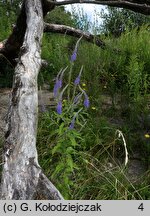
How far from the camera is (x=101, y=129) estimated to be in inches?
169

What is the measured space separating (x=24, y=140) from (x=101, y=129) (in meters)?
1.67

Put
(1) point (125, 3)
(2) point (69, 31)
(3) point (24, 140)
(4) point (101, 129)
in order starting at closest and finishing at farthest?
1. (3) point (24, 140)
2. (4) point (101, 129)
3. (1) point (125, 3)
4. (2) point (69, 31)

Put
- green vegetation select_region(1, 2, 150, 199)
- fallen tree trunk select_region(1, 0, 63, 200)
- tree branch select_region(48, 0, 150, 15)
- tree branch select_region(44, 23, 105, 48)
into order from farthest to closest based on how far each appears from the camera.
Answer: tree branch select_region(44, 23, 105, 48), tree branch select_region(48, 0, 150, 15), green vegetation select_region(1, 2, 150, 199), fallen tree trunk select_region(1, 0, 63, 200)

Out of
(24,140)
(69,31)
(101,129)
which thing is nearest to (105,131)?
(101,129)

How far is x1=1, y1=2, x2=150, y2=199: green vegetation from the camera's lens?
3207 millimetres

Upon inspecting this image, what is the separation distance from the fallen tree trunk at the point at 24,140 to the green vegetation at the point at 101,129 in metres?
0.29

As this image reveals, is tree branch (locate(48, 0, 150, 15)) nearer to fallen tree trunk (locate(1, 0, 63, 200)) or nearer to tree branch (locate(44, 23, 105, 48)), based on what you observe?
tree branch (locate(44, 23, 105, 48))

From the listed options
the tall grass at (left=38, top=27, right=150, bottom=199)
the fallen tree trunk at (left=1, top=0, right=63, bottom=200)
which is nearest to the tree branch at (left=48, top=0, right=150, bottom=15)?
the tall grass at (left=38, top=27, right=150, bottom=199)

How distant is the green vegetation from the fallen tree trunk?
291 millimetres

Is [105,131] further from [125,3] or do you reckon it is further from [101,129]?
[125,3]

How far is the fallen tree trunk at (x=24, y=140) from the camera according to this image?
2.39 m

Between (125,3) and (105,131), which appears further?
(125,3)

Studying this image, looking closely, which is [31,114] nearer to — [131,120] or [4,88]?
[131,120]

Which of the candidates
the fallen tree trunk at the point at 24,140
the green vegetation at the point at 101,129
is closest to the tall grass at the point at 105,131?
the green vegetation at the point at 101,129
